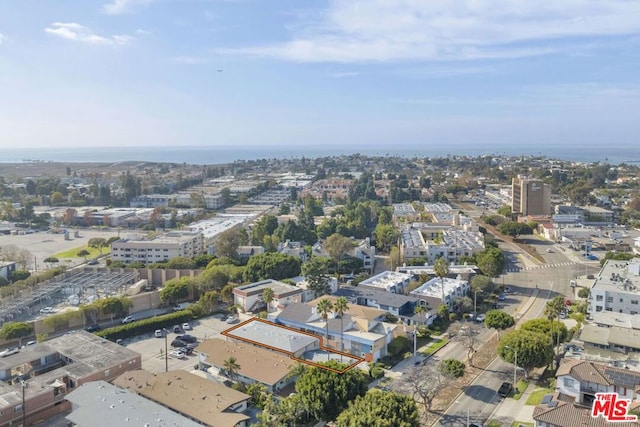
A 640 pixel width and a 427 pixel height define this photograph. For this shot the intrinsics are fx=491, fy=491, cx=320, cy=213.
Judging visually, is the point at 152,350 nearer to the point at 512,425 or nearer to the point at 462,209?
the point at 512,425

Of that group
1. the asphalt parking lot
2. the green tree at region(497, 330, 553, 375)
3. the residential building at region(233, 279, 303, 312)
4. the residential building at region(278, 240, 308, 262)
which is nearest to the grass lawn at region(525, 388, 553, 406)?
the green tree at region(497, 330, 553, 375)

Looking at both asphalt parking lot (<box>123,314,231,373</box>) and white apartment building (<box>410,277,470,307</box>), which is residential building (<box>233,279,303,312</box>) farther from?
white apartment building (<box>410,277,470,307</box>)

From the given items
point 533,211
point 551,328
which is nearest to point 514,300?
point 551,328

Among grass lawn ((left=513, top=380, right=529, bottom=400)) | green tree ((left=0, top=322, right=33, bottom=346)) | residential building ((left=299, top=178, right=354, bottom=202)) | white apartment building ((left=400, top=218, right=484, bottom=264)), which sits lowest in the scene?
grass lawn ((left=513, top=380, right=529, bottom=400))

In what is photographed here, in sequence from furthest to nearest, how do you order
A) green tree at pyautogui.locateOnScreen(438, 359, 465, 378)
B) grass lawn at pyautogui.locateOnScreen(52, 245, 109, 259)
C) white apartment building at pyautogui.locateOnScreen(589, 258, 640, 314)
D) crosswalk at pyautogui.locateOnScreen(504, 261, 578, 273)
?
grass lawn at pyautogui.locateOnScreen(52, 245, 109, 259)
crosswalk at pyautogui.locateOnScreen(504, 261, 578, 273)
white apartment building at pyautogui.locateOnScreen(589, 258, 640, 314)
green tree at pyautogui.locateOnScreen(438, 359, 465, 378)

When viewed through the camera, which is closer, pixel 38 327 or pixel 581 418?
pixel 581 418

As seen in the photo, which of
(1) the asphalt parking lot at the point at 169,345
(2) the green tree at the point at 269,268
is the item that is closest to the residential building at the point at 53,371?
(1) the asphalt parking lot at the point at 169,345
